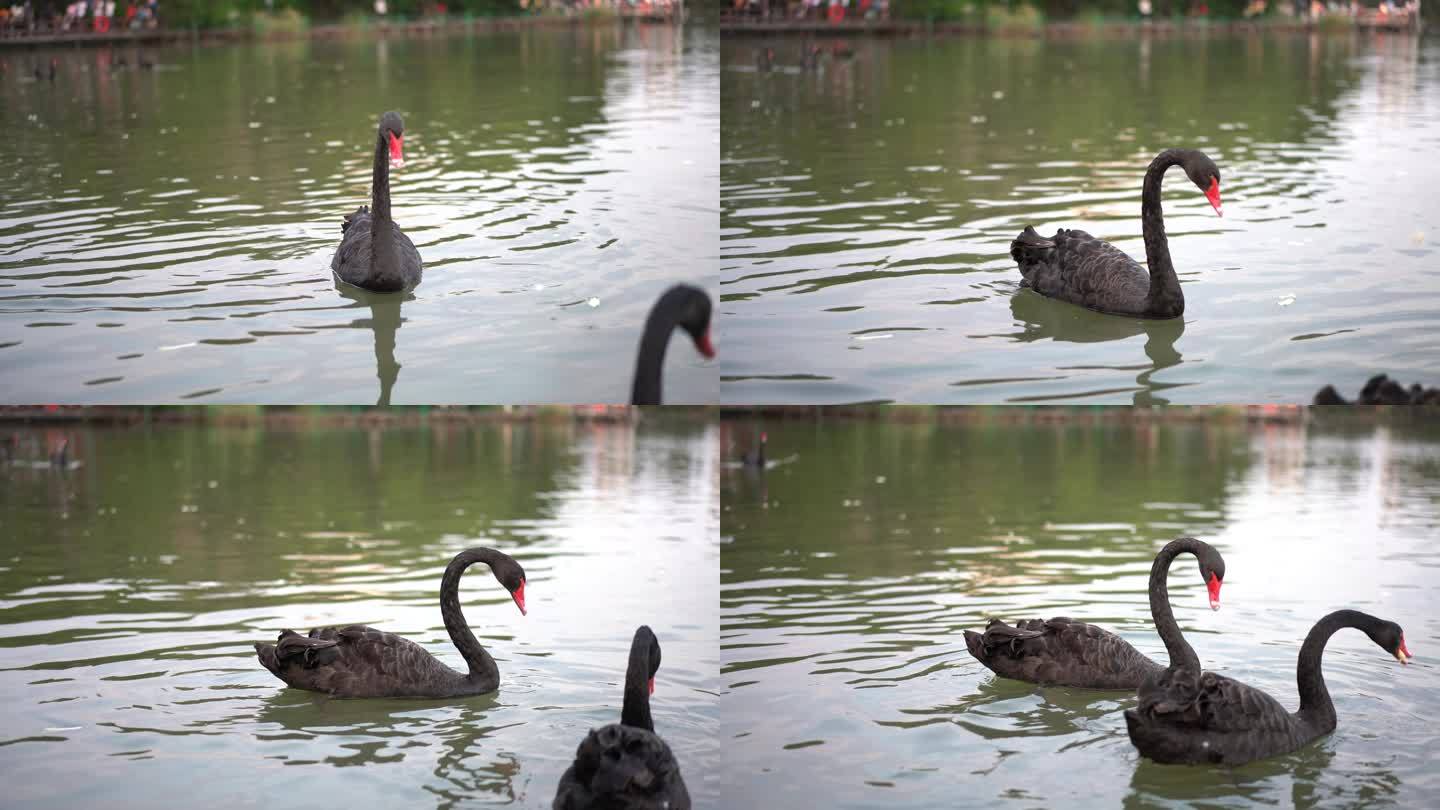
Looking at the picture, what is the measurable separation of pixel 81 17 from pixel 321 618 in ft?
13.1

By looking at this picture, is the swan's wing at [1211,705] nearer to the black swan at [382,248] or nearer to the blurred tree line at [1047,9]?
the black swan at [382,248]

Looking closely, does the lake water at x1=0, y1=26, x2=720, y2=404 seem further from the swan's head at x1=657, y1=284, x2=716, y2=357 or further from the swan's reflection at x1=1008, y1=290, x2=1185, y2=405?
the swan's reflection at x1=1008, y1=290, x2=1185, y2=405

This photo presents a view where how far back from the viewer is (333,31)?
1060 centimetres

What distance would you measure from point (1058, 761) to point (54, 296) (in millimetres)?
3466

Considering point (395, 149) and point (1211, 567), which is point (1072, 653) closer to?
point (1211, 567)

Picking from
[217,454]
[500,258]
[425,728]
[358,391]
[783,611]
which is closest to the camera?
[358,391]

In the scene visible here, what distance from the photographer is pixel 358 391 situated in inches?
162

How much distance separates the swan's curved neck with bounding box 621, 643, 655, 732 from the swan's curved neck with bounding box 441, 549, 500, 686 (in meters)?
0.86

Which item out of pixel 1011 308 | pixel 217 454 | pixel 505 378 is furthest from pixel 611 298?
pixel 217 454

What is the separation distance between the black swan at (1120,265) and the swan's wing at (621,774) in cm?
209

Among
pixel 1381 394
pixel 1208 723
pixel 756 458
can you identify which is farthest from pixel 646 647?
pixel 756 458

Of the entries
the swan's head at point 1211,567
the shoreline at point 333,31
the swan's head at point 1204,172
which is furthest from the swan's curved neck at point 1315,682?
the shoreline at point 333,31

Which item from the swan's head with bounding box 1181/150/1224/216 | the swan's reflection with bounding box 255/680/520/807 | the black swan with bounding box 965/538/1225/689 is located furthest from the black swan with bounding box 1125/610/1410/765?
the swan's reflection with bounding box 255/680/520/807

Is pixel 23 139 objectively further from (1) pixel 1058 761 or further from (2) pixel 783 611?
(1) pixel 1058 761
